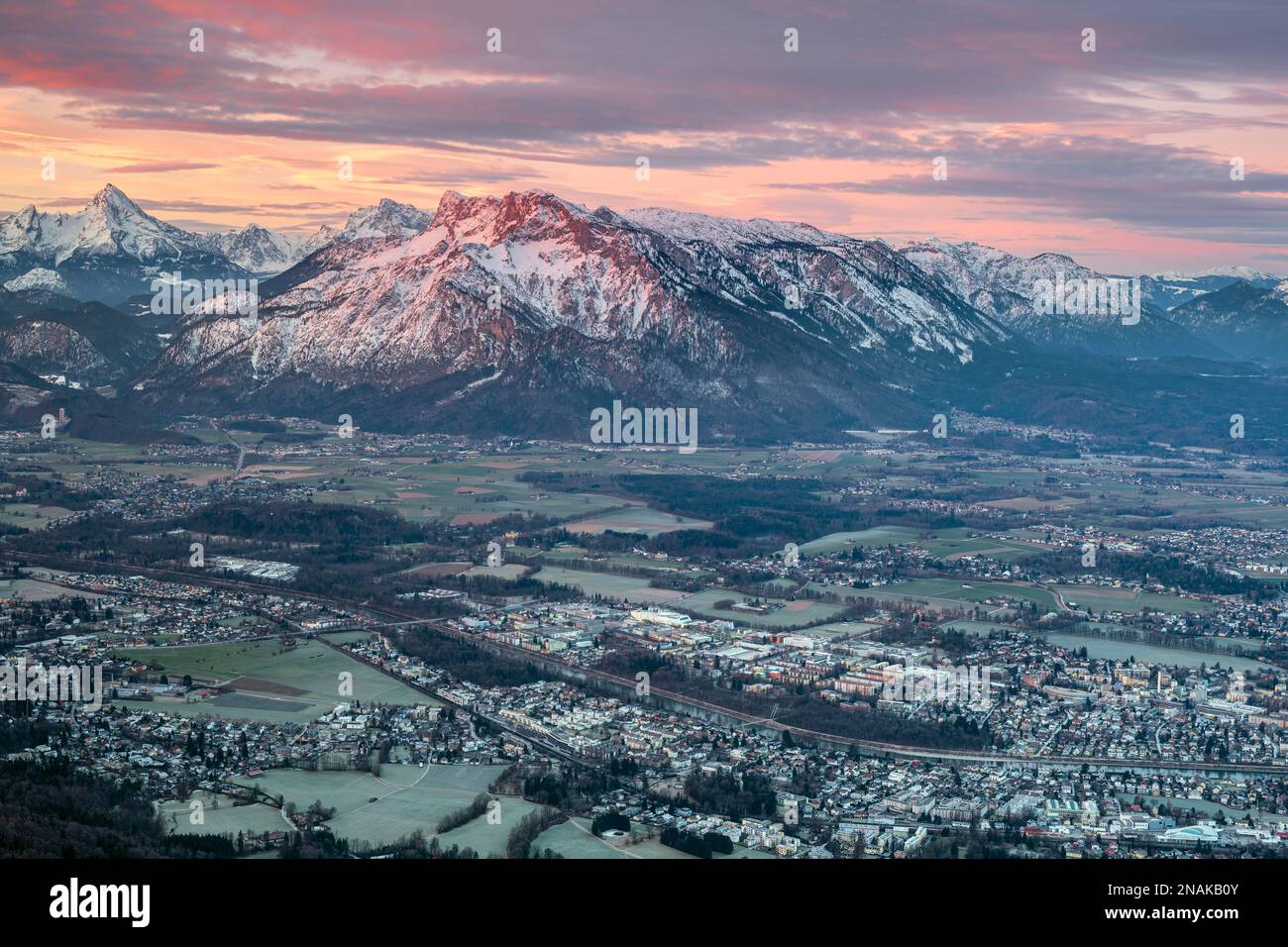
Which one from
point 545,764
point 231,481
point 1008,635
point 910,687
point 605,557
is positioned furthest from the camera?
point 231,481

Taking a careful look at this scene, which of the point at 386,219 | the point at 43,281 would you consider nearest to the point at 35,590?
the point at 386,219

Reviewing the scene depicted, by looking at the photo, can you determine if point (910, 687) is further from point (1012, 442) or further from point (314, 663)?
point (1012, 442)

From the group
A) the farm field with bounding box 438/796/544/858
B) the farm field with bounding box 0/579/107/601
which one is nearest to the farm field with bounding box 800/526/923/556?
the farm field with bounding box 0/579/107/601

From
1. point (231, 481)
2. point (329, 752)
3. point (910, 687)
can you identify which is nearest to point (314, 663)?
point (329, 752)

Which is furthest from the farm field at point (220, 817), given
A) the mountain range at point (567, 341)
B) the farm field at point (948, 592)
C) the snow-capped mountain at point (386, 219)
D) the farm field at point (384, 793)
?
the snow-capped mountain at point (386, 219)

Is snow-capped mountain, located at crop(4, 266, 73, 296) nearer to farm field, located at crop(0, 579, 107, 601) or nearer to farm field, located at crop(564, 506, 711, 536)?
farm field, located at crop(564, 506, 711, 536)

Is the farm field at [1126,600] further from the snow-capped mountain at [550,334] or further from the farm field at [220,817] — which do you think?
the snow-capped mountain at [550,334]
